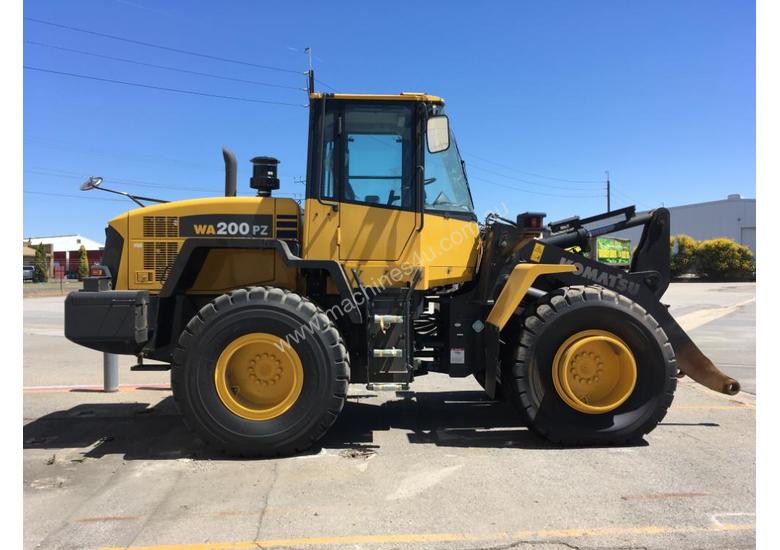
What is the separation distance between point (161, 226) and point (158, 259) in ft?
1.09

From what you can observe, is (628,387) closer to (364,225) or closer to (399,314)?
(399,314)

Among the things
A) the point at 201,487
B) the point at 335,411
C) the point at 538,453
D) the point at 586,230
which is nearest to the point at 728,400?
the point at 586,230

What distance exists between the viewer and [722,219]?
56.7m

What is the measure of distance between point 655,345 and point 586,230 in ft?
5.01

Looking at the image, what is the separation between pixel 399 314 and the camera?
4836mm

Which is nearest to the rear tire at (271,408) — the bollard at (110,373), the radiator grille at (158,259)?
the radiator grille at (158,259)

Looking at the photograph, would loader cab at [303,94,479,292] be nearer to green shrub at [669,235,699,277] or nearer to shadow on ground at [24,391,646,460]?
shadow on ground at [24,391,646,460]

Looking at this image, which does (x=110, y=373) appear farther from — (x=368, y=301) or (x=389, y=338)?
(x=389, y=338)

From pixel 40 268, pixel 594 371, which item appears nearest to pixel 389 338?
pixel 594 371

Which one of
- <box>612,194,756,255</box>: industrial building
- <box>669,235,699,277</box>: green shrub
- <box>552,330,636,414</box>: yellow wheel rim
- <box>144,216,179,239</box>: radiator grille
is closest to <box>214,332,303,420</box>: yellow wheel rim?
<box>144,216,179,239</box>: radiator grille

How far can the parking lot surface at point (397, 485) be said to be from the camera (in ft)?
10.3

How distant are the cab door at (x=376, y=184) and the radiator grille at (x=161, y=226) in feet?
5.53

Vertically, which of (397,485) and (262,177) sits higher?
(262,177)

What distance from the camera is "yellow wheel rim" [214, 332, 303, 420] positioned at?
14.6 ft
